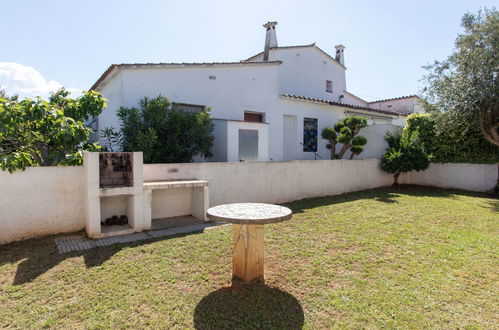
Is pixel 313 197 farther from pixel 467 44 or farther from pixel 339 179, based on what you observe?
pixel 467 44

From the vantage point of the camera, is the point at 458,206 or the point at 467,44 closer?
the point at 458,206

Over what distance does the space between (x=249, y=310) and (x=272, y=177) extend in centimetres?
640

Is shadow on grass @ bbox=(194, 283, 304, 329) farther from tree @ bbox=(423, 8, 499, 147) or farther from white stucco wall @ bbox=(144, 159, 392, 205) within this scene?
tree @ bbox=(423, 8, 499, 147)

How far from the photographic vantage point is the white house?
10.3m

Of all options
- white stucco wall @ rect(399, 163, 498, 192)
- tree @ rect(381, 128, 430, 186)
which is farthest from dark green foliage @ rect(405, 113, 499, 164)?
tree @ rect(381, 128, 430, 186)

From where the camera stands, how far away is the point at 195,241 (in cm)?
589

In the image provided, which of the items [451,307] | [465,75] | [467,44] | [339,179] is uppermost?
[467,44]

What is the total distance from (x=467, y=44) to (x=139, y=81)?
1358 cm

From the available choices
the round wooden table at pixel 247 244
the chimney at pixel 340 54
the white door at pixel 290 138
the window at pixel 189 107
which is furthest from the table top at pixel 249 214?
the chimney at pixel 340 54

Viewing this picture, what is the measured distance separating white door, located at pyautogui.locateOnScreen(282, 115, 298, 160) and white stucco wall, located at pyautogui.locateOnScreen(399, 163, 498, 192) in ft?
19.8

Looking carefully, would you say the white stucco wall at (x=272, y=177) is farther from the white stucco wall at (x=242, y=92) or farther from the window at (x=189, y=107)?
the window at (x=189, y=107)

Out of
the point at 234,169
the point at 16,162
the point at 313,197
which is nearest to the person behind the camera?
the point at 16,162

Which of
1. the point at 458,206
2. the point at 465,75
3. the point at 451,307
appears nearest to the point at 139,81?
the point at 451,307

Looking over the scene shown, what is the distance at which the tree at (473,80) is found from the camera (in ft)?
36.4
